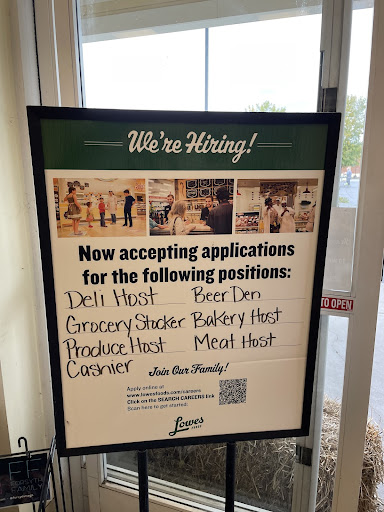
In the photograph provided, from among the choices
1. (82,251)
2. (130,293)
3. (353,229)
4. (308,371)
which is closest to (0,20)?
(82,251)

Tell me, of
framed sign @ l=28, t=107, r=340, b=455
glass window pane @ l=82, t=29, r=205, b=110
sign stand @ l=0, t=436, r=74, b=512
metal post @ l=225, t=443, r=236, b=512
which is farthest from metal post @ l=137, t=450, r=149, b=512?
glass window pane @ l=82, t=29, r=205, b=110

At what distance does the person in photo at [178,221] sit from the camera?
89 centimetres

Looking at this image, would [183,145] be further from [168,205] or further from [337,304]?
[337,304]

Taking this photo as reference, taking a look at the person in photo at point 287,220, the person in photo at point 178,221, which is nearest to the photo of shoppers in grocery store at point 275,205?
the person in photo at point 287,220

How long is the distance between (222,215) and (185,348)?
36 centimetres

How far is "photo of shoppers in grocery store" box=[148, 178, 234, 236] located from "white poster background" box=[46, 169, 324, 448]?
3 centimetres

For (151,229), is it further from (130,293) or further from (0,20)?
(0,20)

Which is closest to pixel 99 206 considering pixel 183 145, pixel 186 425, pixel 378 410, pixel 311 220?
pixel 183 145

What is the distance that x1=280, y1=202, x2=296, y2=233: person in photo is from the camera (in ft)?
3.05

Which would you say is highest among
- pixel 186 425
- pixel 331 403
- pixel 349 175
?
pixel 349 175

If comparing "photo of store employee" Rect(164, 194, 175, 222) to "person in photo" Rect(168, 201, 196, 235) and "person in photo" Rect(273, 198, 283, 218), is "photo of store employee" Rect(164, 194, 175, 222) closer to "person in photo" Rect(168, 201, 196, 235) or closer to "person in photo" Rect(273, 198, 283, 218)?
"person in photo" Rect(168, 201, 196, 235)

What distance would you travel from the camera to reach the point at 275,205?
921 mm

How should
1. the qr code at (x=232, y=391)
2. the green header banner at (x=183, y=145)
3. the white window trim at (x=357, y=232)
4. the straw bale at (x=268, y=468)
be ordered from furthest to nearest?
the straw bale at (x=268, y=468), the white window trim at (x=357, y=232), the qr code at (x=232, y=391), the green header banner at (x=183, y=145)

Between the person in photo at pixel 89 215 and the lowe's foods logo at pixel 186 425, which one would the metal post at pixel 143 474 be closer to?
the lowe's foods logo at pixel 186 425
